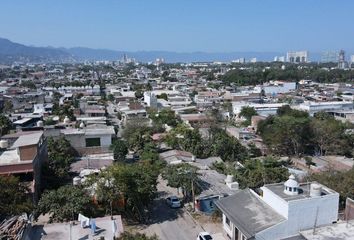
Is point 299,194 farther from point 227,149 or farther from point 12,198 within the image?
point 227,149

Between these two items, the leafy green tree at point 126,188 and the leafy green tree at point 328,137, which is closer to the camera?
the leafy green tree at point 126,188

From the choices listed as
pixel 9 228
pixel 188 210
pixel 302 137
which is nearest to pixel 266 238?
pixel 188 210

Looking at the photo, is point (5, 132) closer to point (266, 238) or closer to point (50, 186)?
point (50, 186)

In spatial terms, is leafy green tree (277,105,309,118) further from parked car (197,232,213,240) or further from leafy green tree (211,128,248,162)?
parked car (197,232,213,240)

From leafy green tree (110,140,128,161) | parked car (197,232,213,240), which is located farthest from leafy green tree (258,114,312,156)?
parked car (197,232,213,240)

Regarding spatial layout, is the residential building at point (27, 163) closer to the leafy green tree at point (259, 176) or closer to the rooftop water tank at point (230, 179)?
the rooftop water tank at point (230, 179)

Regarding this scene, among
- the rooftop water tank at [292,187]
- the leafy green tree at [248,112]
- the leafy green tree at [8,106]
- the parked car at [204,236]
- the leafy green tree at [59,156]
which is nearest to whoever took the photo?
the rooftop water tank at [292,187]

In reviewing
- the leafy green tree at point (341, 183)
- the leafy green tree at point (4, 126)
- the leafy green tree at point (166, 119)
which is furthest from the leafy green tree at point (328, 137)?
the leafy green tree at point (4, 126)
